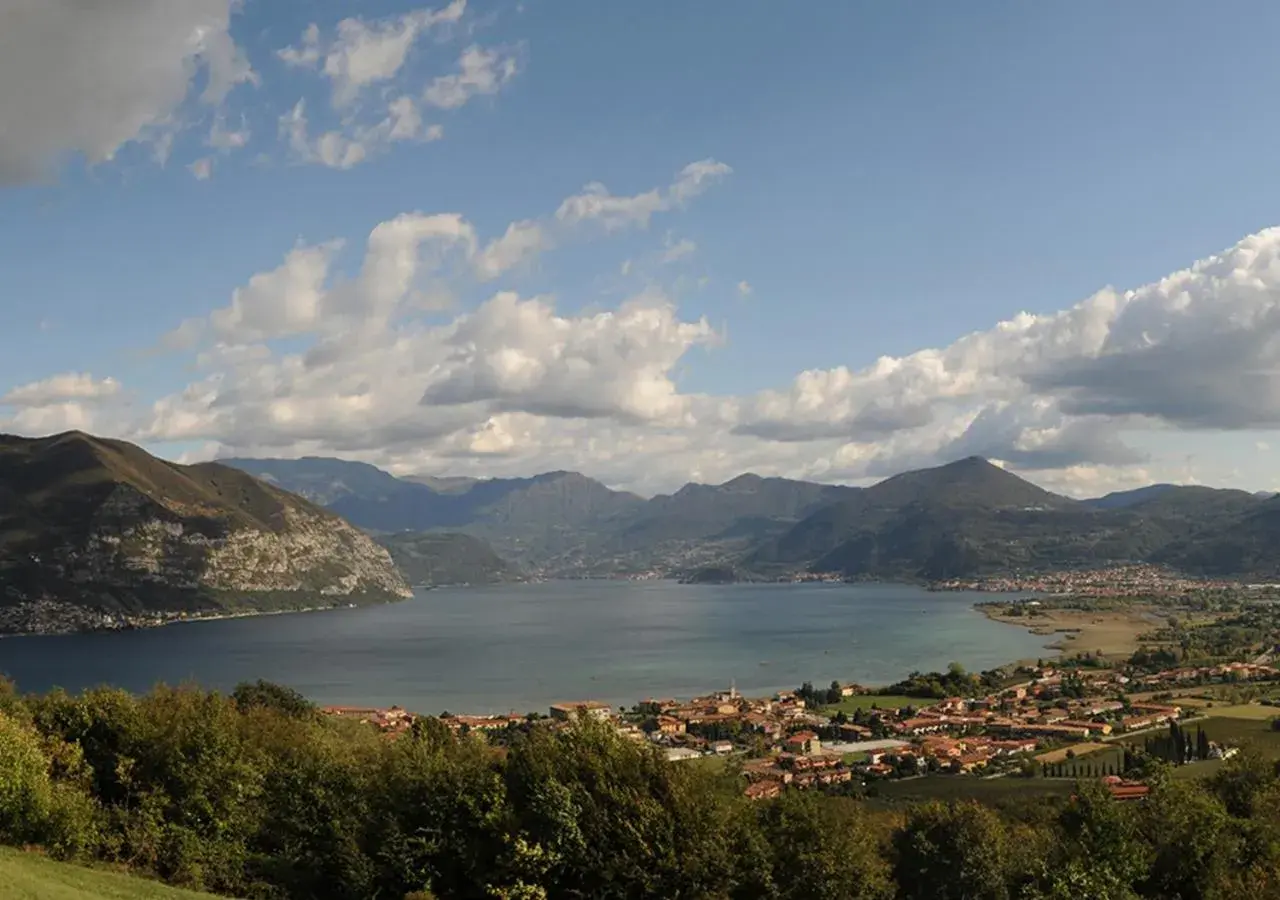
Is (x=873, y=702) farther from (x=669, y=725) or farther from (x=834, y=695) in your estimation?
(x=669, y=725)

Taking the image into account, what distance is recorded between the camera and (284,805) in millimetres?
22250

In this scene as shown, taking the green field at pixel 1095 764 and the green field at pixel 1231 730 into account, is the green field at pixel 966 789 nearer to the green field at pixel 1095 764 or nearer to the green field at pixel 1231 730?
the green field at pixel 1095 764

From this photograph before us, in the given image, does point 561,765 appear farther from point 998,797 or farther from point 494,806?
point 998,797

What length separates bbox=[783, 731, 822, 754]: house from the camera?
211 ft

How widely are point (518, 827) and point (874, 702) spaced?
234 ft

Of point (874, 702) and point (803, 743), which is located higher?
point (803, 743)

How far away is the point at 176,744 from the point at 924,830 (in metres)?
20.3

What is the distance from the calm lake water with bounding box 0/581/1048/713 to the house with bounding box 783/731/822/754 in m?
21.3

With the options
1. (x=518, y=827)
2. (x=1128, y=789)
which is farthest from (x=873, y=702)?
(x=518, y=827)

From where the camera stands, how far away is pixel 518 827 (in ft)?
Result: 59.4

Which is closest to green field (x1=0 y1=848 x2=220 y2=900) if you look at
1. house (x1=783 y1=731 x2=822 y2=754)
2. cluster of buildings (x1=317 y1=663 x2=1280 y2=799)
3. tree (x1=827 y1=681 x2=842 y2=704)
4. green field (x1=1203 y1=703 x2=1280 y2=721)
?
cluster of buildings (x1=317 y1=663 x2=1280 y2=799)

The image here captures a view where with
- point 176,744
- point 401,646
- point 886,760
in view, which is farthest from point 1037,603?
point 176,744

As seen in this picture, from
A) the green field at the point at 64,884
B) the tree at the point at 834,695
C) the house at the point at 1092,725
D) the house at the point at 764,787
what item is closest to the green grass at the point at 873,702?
the tree at the point at 834,695

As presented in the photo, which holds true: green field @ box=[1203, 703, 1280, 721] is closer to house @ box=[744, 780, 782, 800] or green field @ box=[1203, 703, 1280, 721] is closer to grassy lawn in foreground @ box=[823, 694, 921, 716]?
grassy lawn in foreground @ box=[823, 694, 921, 716]
